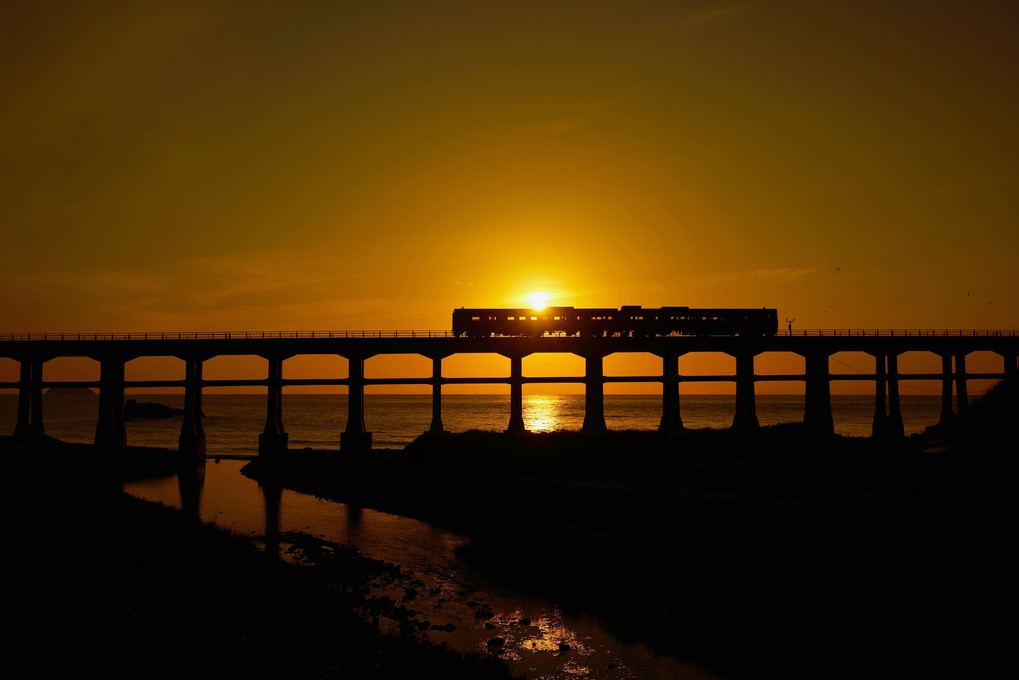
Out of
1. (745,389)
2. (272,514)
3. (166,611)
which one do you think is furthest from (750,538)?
(745,389)

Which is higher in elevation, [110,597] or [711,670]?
[110,597]

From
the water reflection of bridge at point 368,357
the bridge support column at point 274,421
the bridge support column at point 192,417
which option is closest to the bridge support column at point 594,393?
the water reflection of bridge at point 368,357

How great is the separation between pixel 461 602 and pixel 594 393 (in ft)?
127

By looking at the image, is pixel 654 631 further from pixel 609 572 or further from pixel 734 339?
pixel 734 339

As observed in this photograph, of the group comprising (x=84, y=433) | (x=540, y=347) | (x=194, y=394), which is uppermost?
(x=540, y=347)

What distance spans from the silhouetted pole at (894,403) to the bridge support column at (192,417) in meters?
57.4

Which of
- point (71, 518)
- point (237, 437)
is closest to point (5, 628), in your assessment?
point (71, 518)

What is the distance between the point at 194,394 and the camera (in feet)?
188

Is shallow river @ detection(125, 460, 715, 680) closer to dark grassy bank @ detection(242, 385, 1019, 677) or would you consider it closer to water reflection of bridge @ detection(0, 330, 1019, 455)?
dark grassy bank @ detection(242, 385, 1019, 677)

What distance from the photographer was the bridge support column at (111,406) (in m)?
55.6

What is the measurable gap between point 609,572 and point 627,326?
39.9m

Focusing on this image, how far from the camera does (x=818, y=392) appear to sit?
203ft

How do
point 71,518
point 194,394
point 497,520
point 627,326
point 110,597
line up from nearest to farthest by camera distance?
point 110,597
point 71,518
point 497,520
point 194,394
point 627,326

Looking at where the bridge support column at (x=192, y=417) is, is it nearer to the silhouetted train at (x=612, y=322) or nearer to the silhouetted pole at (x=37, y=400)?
the silhouetted pole at (x=37, y=400)
